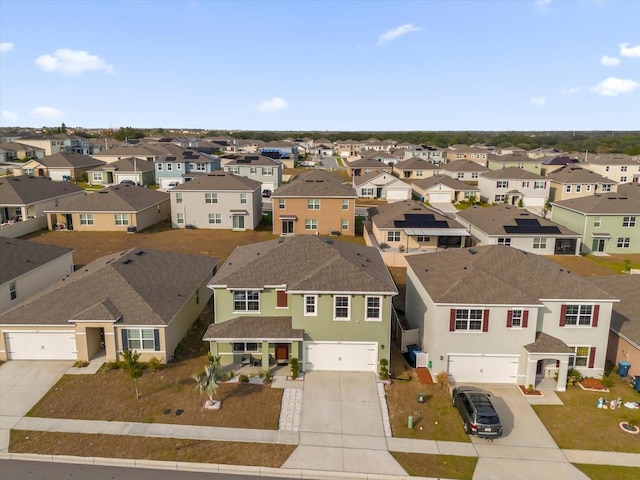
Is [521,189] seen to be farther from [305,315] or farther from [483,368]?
[305,315]

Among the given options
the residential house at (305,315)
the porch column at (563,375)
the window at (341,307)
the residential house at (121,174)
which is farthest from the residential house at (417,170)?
the window at (341,307)

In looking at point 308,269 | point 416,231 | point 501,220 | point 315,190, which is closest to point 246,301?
point 308,269

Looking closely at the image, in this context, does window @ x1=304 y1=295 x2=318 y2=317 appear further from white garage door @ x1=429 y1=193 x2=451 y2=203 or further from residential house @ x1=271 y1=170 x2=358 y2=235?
white garage door @ x1=429 y1=193 x2=451 y2=203

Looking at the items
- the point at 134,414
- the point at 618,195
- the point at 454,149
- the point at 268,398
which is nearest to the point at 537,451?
the point at 268,398

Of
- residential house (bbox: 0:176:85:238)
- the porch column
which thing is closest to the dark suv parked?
the porch column

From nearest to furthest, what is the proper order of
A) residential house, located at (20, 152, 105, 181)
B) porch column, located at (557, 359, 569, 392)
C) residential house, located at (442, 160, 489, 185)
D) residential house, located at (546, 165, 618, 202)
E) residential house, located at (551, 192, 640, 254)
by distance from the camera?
porch column, located at (557, 359, 569, 392) → residential house, located at (551, 192, 640, 254) → residential house, located at (546, 165, 618, 202) → residential house, located at (20, 152, 105, 181) → residential house, located at (442, 160, 489, 185)

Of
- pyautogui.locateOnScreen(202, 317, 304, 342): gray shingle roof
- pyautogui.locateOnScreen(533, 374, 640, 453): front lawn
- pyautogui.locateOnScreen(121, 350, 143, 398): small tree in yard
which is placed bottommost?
pyautogui.locateOnScreen(533, 374, 640, 453): front lawn

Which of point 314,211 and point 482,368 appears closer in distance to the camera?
point 482,368
